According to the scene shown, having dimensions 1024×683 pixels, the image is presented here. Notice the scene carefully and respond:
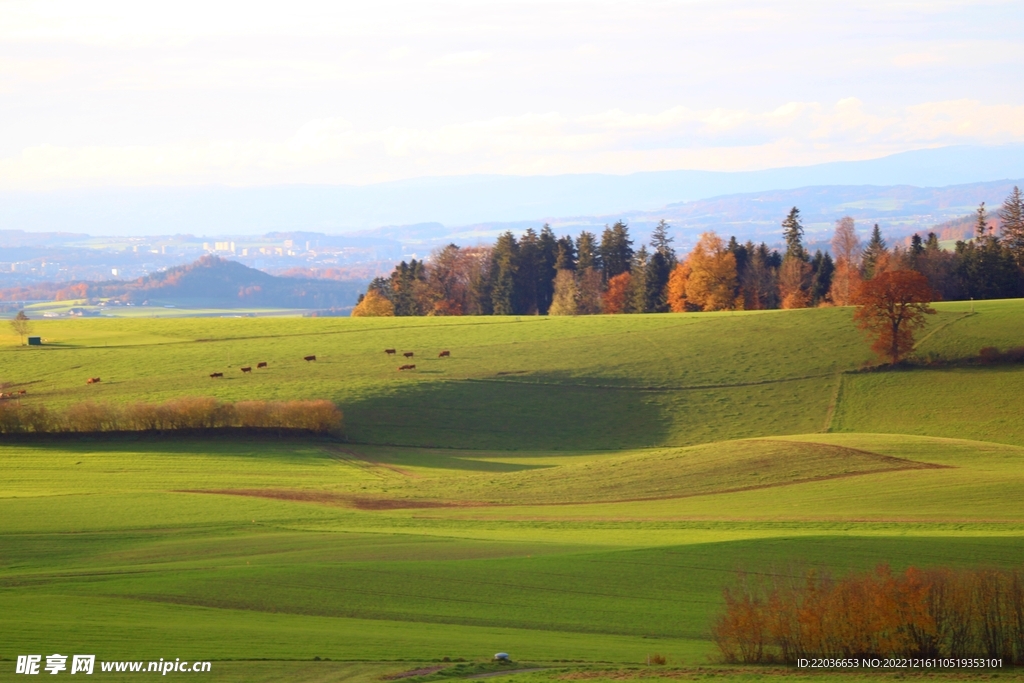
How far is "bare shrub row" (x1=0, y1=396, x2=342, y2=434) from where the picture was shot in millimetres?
54688

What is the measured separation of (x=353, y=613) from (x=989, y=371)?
5623 centimetres

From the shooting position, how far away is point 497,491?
144 ft

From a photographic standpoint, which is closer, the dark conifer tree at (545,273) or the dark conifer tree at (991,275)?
the dark conifer tree at (991,275)

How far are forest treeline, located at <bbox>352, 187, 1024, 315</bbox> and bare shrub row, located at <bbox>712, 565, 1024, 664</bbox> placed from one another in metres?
84.7

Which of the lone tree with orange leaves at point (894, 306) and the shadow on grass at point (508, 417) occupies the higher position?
the lone tree with orange leaves at point (894, 306)

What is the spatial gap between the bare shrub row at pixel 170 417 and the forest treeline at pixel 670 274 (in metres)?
62.6

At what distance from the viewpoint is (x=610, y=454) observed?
2170 inches

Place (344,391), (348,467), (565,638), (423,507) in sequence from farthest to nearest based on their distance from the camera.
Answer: (344,391)
(348,467)
(423,507)
(565,638)

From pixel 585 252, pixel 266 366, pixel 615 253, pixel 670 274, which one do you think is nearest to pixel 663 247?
pixel 615 253

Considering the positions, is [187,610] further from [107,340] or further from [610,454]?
[107,340]

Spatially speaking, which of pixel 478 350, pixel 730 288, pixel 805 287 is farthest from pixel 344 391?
pixel 805 287

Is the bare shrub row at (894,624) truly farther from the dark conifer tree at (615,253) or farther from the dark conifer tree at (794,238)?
the dark conifer tree at (615,253)

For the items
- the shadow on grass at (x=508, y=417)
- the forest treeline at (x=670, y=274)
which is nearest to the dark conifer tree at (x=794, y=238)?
the forest treeline at (x=670, y=274)

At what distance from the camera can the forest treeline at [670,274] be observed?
350 ft
